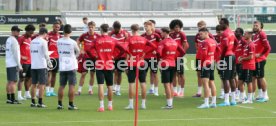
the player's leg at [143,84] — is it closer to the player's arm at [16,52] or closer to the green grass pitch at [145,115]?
the green grass pitch at [145,115]

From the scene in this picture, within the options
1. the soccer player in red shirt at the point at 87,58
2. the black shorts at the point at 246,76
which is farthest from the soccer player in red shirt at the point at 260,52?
the soccer player in red shirt at the point at 87,58

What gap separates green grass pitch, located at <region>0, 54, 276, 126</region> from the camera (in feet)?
59.4

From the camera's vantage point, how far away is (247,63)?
22.1 meters

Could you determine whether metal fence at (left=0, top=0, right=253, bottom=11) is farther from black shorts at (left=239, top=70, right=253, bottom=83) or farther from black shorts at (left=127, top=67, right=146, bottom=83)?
black shorts at (left=127, top=67, right=146, bottom=83)

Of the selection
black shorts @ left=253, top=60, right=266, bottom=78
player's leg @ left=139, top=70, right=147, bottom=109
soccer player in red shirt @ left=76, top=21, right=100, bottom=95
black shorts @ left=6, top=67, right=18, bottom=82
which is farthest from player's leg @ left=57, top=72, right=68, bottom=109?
black shorts @ left=253, top=60, right=266, bottom=78

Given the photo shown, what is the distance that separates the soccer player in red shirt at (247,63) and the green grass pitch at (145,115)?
1.36 feet

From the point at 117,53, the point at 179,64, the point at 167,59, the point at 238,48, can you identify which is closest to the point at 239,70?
the point at 238,48

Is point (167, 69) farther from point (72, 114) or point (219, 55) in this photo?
point (72, 114)

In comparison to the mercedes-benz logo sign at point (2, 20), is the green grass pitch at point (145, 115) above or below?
below

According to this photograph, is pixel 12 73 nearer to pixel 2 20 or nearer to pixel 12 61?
pixel 12 61

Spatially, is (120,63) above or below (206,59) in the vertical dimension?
below

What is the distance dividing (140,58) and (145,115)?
1840 mm

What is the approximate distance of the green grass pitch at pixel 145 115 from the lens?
18109 millimetres

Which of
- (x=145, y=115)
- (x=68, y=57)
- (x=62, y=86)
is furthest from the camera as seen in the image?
(x=62, y=86)
